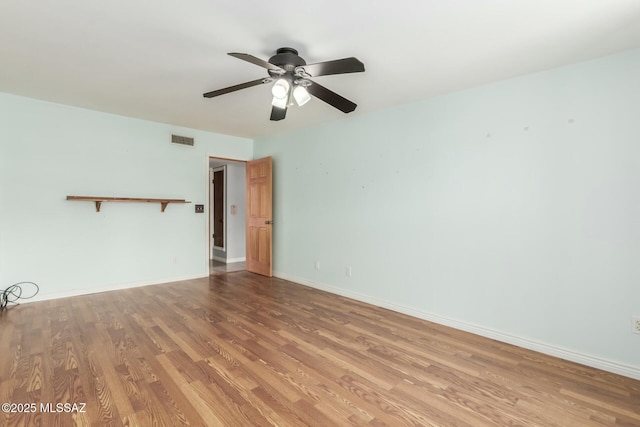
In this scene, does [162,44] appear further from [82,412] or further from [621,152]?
[621,152]

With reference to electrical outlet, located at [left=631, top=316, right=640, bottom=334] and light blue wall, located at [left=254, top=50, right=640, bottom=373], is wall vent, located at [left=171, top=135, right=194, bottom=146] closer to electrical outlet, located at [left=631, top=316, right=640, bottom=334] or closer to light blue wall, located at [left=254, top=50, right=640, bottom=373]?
light blue wall, located at [left=254, top=50, right=640, bottom=373]

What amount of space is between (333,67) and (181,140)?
3594 mm

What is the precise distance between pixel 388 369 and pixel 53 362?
2.57 metres

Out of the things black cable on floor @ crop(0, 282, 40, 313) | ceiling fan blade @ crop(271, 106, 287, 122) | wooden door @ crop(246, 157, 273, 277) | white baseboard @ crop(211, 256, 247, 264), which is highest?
ceiling fan blade @ crop(271, 106, 287, 122)

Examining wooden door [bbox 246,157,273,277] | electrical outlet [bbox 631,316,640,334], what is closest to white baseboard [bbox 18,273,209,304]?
wooden door [bbox 246,157,273,277]

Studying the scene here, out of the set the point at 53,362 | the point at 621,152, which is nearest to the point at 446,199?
the point at 621,152

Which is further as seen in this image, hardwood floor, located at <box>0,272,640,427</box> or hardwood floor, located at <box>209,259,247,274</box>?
hardwood floor, located at <box>209,259,247,274</box>

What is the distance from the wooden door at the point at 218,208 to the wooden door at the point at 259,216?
1.65 metres

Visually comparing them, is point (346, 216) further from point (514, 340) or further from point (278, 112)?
point (514, 340)

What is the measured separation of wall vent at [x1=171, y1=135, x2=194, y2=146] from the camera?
481cm

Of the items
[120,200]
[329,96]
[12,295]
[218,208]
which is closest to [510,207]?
[329,96]

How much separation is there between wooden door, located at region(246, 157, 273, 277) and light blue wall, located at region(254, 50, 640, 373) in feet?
4.85

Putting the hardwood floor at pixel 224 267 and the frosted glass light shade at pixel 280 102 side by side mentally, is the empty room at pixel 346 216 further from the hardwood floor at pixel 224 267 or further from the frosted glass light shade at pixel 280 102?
the hardwood floor at pixel 224 267

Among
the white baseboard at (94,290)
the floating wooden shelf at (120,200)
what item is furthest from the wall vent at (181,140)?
the white baseboard at (94,290)
